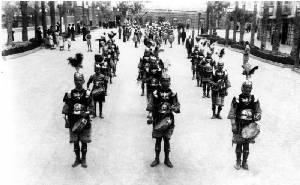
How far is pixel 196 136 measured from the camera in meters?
10.5

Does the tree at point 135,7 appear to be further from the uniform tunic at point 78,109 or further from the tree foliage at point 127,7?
the uniform tunic at point 78,109

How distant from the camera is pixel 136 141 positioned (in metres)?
9.89

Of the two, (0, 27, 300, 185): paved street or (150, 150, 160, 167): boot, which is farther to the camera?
(150, 150, 160, 167): boot

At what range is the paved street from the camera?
774cm

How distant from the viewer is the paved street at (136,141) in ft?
25.4

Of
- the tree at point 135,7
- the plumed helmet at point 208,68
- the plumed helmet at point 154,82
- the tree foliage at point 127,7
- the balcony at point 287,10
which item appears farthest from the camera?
the tree at point 135,7

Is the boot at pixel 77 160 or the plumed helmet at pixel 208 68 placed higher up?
the plumed helmet at pixel 208 68

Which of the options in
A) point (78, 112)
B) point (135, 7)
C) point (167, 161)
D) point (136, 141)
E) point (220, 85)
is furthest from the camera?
point (135, 7)

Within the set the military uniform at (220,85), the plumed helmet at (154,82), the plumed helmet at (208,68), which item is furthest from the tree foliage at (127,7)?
the military uniform at (220,85)

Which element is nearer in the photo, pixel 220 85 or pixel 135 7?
pixel 220 85

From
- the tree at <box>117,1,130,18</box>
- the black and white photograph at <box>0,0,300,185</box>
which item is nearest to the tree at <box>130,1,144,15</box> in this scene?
the tree at <box>117,1,130,18</box>

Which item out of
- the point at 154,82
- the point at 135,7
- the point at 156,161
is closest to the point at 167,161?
the point at 156,161

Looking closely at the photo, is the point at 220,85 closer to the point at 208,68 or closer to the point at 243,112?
the point at 208,68

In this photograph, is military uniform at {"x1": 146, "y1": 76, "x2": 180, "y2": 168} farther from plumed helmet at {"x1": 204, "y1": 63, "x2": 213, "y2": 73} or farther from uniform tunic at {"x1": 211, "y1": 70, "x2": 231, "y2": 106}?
plumed helmet at {"x1": 204, "y1": 63, "x2": 213, "y2": 73}
